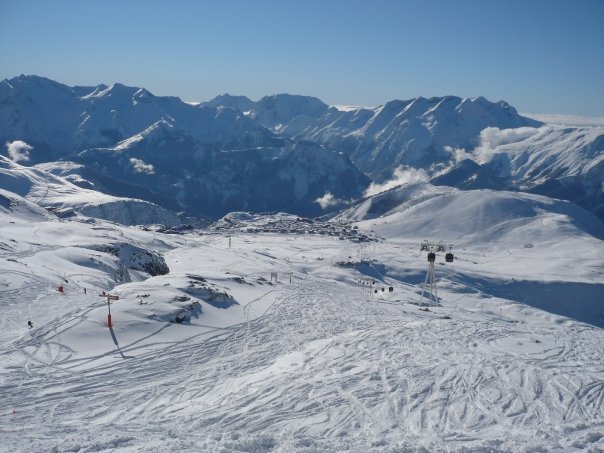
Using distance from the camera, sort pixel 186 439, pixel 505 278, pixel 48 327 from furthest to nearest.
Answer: pixel 505 278 → pixel 48 327 → pixel 186 439

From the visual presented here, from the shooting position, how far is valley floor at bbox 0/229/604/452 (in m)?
21.4

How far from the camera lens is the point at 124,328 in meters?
36.1

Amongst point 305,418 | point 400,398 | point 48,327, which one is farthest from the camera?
point 48,327

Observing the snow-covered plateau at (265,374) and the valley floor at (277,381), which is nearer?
the valley floor at (277,381)

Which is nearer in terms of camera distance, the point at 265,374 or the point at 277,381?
the point at 277,381

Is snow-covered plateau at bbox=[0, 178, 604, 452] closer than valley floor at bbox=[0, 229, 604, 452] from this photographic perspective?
No

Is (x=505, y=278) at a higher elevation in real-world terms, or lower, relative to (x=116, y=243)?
lower

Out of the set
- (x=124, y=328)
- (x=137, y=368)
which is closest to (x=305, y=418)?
(x=137, y=368)

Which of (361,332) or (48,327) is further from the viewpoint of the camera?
(361,332)

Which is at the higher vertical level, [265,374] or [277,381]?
[277,381]

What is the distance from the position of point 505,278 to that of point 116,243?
3596 inches

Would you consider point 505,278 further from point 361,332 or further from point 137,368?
point 137,368

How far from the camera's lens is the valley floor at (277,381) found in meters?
21.4

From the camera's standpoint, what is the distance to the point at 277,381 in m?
28.0
